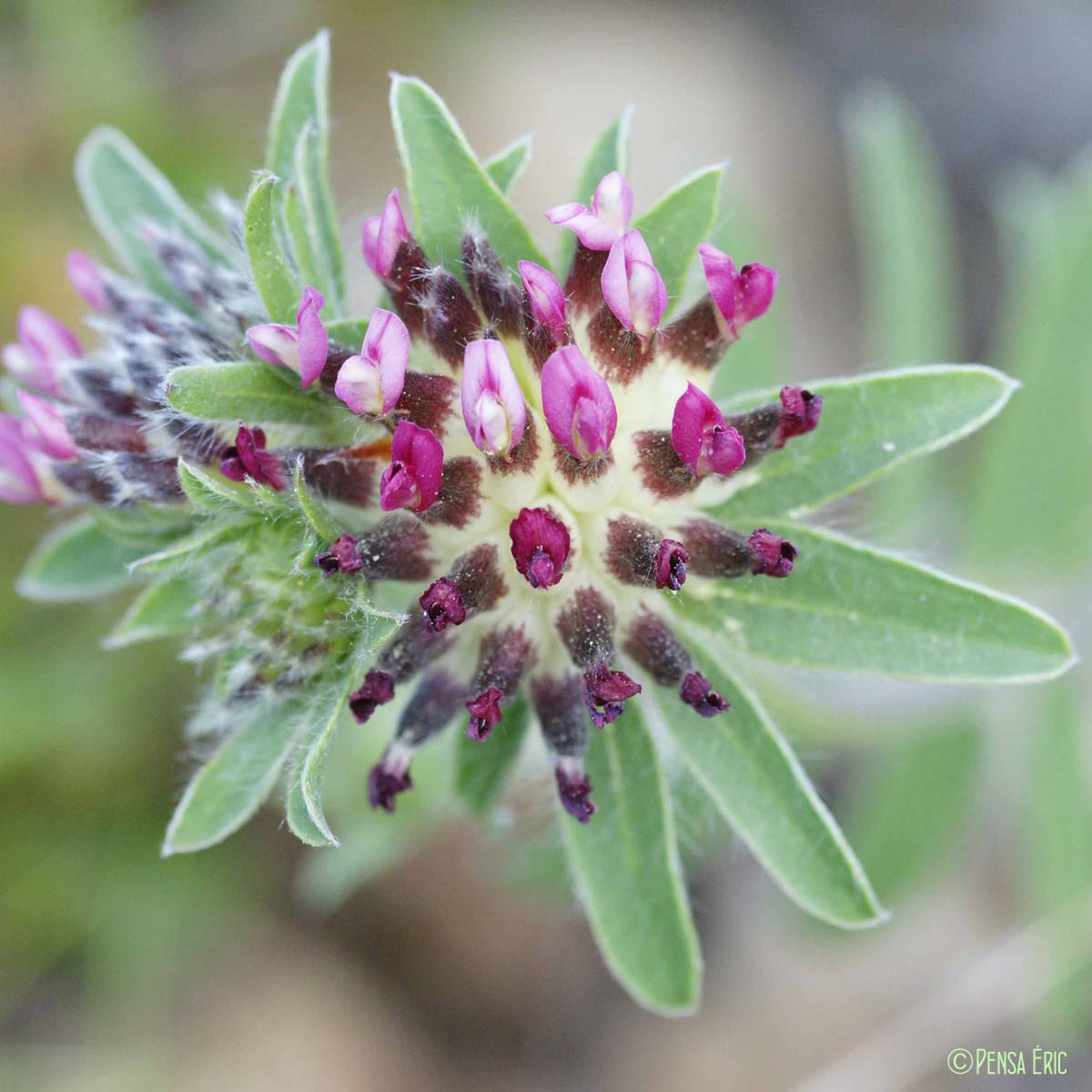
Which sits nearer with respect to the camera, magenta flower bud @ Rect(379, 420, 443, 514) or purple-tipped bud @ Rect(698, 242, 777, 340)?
magenta flower bud @ Rect(379, 420, 443, 514)

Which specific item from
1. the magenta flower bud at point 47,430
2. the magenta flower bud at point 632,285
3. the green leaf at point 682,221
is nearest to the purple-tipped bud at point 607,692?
the magenta flower bud at point 632,285

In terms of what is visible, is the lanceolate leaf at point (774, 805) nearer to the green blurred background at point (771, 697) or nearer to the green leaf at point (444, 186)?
the green leaf at point (444, 186)

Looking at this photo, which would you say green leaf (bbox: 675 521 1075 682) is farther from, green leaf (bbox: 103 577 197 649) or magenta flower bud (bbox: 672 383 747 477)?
green leaf (bbox: 103 577 197 649)

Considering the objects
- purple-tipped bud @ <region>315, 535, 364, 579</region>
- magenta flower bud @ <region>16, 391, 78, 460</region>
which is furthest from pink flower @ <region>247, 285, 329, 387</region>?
magenta flower bud @ <region>16, 391, 78, 460</region>

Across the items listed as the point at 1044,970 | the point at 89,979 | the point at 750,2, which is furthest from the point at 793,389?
the point at 750,2

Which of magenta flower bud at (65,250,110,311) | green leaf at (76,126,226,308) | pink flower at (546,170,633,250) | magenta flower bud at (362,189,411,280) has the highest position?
green leaf at (76,126,226,308)

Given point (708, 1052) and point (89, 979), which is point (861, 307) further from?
point (89, 979)

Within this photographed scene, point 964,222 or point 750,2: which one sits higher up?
point 750,2
